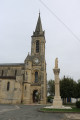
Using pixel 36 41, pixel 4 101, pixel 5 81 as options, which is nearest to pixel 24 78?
pixel 5 81

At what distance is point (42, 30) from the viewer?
55.5m

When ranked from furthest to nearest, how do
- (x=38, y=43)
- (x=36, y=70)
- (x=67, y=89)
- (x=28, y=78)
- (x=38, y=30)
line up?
(x=38, y=30)
(x=38, y=43)
(x=36, y=70)
(x=28, y=78)
(x=67, y=89)

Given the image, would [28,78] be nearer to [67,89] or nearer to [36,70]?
[36,70]

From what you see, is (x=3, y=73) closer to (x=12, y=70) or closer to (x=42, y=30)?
(x=12, y=70)

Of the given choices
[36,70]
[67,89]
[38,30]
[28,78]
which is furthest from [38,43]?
[67,89]

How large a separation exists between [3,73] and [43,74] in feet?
44.6

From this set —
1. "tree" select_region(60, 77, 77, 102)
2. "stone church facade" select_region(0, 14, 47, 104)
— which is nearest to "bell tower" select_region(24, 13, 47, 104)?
"stone church facade" select_region(0, 14, 47, 104)

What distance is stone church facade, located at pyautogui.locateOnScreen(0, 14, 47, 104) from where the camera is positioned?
136ft

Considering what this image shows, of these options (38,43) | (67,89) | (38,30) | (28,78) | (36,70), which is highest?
(38,30)

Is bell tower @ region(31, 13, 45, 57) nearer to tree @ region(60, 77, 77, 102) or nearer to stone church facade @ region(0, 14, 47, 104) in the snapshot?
stone church facade @ region(0, 14, 47, 104)

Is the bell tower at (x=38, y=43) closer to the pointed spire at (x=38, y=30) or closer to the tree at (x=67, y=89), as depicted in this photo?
the pointed spire at (x=38, y=30)

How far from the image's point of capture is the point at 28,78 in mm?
45125

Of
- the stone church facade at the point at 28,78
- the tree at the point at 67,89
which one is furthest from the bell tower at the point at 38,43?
the tree at the point at 67,89

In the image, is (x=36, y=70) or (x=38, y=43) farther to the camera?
(x=38, y=43)
